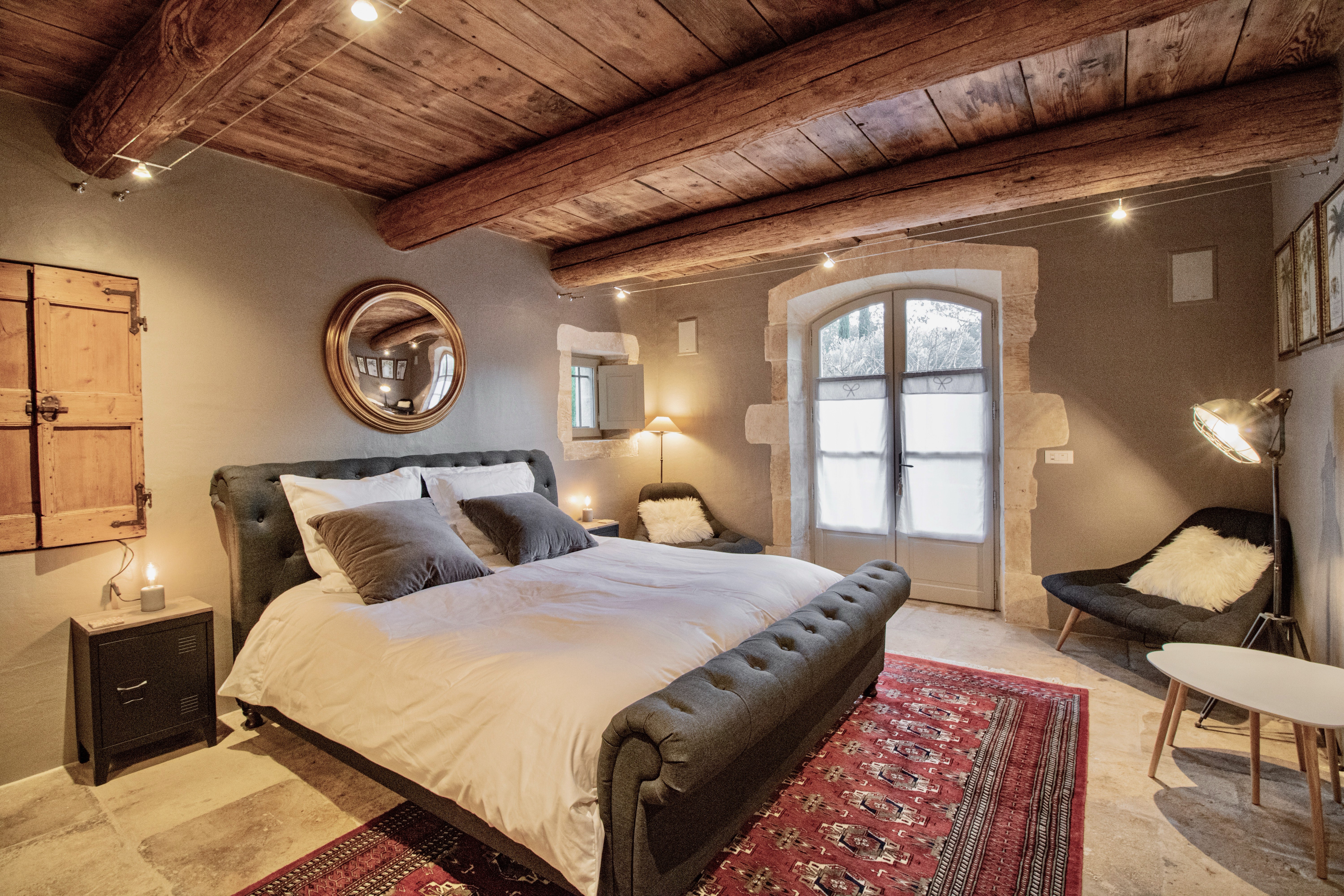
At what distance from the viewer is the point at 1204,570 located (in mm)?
3117

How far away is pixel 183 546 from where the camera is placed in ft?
9.16

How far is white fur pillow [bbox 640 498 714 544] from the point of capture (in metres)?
4.91

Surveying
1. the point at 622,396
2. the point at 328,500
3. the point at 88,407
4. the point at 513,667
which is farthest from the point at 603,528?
the point at 88,407

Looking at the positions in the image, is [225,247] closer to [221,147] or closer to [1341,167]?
[221,147]

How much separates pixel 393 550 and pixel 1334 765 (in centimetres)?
332

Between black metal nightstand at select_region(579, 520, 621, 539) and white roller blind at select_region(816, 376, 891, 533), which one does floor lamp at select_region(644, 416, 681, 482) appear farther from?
white roller blind at select_region(816, 376, 891, 533)

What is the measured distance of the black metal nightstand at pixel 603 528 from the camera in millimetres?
4328

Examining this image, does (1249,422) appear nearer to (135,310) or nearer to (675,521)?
(675,521)

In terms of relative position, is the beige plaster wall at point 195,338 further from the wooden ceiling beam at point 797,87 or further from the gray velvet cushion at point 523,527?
the wooden ceiling beam at point 797,87

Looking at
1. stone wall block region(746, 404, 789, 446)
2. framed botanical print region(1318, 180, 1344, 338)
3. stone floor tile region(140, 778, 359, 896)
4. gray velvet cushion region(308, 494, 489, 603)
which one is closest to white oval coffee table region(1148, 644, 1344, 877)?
framed botanical print region(1318, 180, 1344, 338)

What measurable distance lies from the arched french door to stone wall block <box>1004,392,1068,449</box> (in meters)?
0.40

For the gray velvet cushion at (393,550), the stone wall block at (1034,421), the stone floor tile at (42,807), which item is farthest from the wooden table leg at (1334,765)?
the stone floor tile at (42,807)

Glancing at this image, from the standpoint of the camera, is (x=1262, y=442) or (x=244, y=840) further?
(x=1262, y=442)

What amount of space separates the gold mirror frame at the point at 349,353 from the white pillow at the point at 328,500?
1.39 ft
